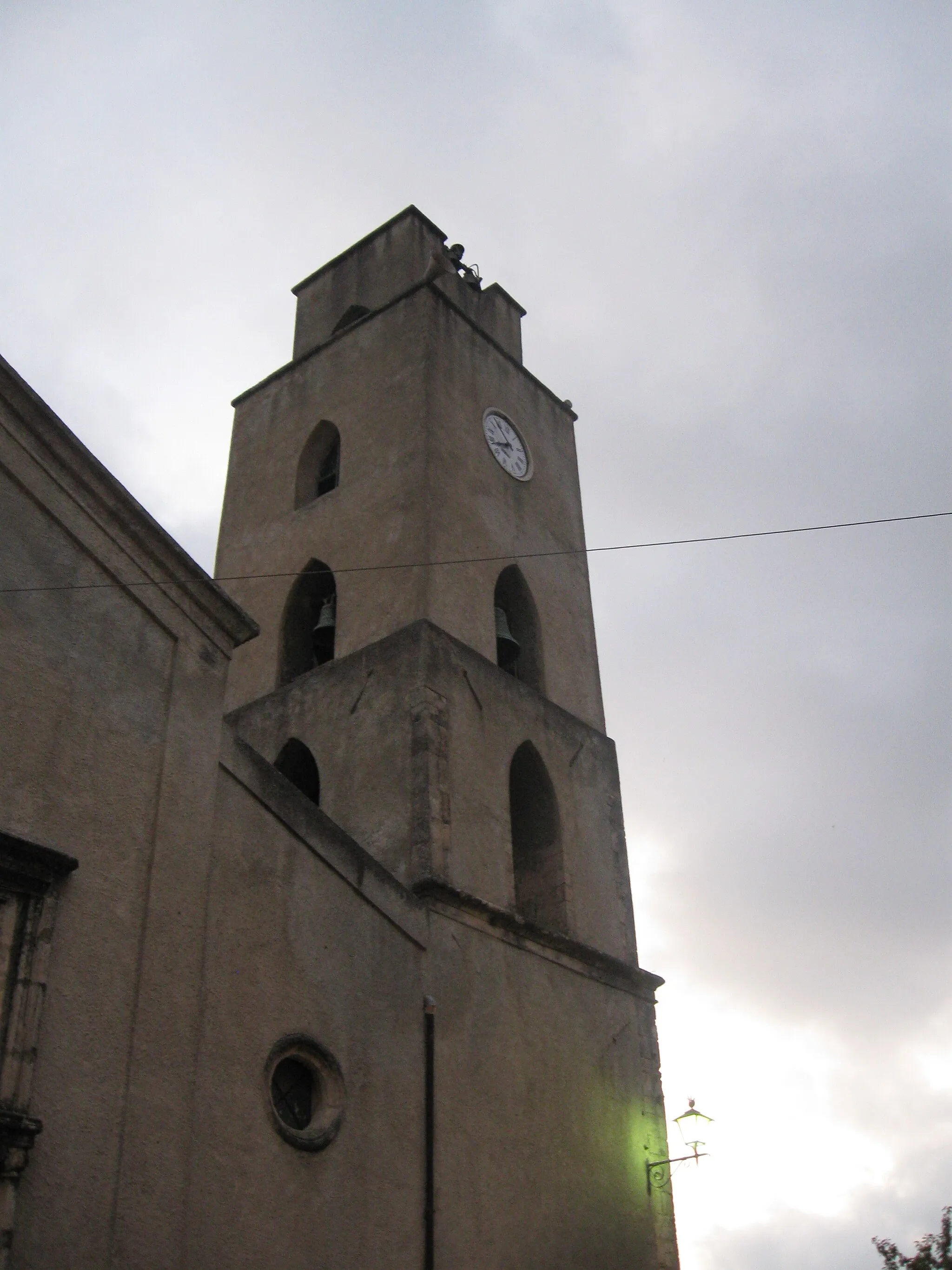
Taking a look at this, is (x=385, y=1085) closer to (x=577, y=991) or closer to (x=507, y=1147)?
(x=507, y=1147)

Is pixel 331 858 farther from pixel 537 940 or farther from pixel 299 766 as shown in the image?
pixel 299 766

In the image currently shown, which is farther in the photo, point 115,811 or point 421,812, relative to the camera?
point 421,812

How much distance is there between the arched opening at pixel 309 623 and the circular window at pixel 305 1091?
20.8 feet

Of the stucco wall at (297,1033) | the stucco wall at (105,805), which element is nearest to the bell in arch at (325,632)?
the stucco wall at (105,805)

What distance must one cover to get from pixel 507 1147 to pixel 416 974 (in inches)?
74.8

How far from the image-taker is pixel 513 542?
1773 centimetres

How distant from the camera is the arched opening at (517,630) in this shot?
17.0 metres

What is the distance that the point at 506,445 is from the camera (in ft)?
61.6

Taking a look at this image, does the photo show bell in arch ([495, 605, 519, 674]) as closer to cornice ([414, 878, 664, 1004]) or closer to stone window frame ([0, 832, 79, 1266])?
cornice ([414, 878, 664, 1004])

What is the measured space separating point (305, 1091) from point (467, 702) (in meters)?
5.26

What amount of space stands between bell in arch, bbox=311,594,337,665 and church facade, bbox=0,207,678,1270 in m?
0.05

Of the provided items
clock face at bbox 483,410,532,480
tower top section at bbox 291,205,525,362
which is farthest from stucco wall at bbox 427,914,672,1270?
tower top section at bbox 291,205,525,362

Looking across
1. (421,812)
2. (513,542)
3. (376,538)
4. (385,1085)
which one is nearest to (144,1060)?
(385,1085)

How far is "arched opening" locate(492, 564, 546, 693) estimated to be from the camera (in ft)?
55.7
